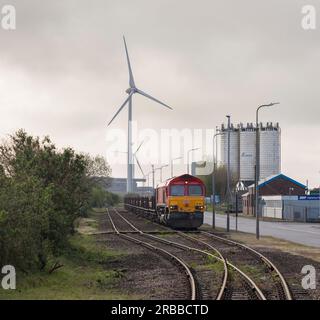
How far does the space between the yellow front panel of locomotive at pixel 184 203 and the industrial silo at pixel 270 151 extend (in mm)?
93035

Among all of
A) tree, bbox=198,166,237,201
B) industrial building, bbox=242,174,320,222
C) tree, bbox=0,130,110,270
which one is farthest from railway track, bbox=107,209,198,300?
tree, bbox=198,166,237,201

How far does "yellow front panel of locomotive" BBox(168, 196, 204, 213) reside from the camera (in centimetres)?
3806

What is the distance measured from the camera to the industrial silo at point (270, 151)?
130 m

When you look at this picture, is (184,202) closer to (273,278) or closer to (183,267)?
(183,267)

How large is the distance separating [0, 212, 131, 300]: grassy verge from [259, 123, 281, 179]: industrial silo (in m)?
111

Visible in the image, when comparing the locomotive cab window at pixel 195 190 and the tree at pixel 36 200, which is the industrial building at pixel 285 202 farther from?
the tree at pixel 36 200

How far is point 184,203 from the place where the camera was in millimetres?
38125

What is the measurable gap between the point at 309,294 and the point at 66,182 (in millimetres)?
11409

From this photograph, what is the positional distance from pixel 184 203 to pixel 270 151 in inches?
3752

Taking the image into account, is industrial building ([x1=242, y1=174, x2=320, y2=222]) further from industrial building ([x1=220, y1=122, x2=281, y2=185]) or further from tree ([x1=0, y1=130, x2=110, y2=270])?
industrial building ([x1=220, y1=122, x2=281, y2=185])

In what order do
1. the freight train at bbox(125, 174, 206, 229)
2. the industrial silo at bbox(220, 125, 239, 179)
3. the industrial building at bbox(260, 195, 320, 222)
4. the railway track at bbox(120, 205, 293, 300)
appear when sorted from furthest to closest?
the industrial silo at bbox(220, 125, 239, 179) < the industrial building at bbox(260, 195, 320, 222) < the freight train at bbox(125, 174, 206, 229) < the railway track at bbox(120, 205, 293, 300)

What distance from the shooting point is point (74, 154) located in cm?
2441

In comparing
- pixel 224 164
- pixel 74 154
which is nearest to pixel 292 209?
pixel 74 154
